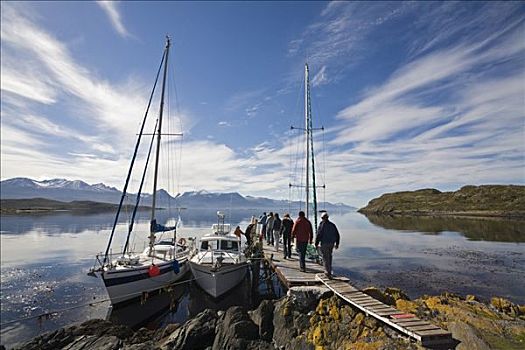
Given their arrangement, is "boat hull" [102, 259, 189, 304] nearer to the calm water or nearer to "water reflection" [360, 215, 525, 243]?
the calm water

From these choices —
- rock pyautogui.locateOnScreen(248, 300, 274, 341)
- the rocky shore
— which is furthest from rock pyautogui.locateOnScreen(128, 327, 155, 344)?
rock pyautogui.locateOnScreen(248, 300, 274, 341)

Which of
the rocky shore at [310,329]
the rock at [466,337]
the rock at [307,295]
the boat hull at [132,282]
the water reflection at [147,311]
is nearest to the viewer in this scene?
the rock at [466,337]

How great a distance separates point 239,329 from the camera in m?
10.6

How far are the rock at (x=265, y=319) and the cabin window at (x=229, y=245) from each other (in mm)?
9076

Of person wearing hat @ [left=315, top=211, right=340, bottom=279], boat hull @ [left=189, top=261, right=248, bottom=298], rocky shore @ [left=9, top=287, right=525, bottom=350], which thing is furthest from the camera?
boat hull @ [left=189, top=261, right=248, bottom=298]

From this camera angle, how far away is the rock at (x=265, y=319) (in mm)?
10941

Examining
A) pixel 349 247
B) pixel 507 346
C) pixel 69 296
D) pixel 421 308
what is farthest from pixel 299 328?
pixel 349 247

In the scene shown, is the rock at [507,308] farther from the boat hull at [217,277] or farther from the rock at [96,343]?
the rock at [96,343]

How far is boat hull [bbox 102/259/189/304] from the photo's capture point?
1593 cm

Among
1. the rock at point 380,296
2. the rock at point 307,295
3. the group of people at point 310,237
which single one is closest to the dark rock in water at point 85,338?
the rock at point 307,295

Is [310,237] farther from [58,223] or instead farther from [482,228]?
[58,223]

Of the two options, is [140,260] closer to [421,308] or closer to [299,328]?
[299,328]

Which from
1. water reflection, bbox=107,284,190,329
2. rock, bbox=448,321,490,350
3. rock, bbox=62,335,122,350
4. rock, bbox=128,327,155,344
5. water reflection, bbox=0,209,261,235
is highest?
rock, bbox=448,321,490,350

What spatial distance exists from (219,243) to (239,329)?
1091 cm
